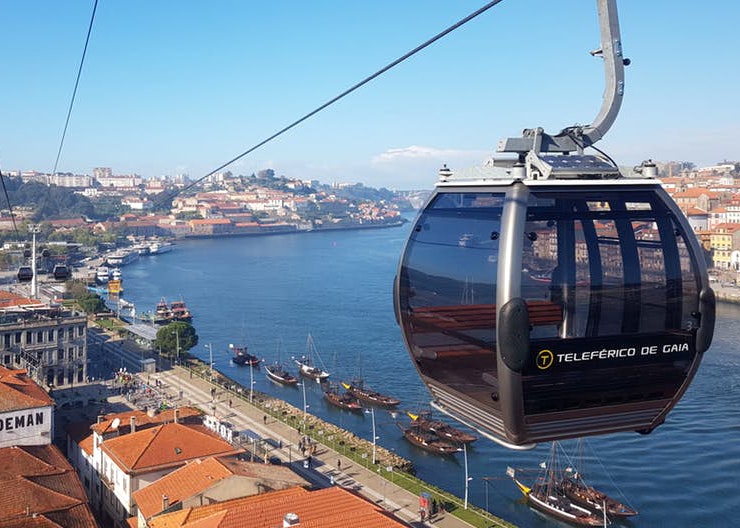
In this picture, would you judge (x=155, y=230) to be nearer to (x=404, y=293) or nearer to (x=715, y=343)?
(x=715, y=343)

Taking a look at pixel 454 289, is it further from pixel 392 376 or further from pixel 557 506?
pixel 392 376

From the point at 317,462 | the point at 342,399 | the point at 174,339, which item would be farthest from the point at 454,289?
the point at 174,339

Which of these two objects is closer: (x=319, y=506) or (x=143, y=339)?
(x=319, y=506)

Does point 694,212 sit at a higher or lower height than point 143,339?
higher

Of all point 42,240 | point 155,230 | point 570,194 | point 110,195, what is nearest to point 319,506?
point 570,194

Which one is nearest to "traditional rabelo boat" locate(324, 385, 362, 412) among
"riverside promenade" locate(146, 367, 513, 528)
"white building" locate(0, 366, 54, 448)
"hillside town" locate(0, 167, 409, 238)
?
"riverside promenade" locate(146, 367, 513, 528)

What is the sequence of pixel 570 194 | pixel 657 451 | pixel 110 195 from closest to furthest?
pixel 570 194, pixel 657 451, pixel 110 195

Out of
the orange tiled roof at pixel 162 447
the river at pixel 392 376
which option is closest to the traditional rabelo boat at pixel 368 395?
the river at pixel 392 376

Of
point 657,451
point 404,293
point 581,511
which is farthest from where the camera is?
point 657,451

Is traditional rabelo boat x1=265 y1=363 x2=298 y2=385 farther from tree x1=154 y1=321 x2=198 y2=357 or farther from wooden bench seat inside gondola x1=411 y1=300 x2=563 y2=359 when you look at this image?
wooden bench seat inside gondola x1=411 y1=300 x2=563 y2=359
